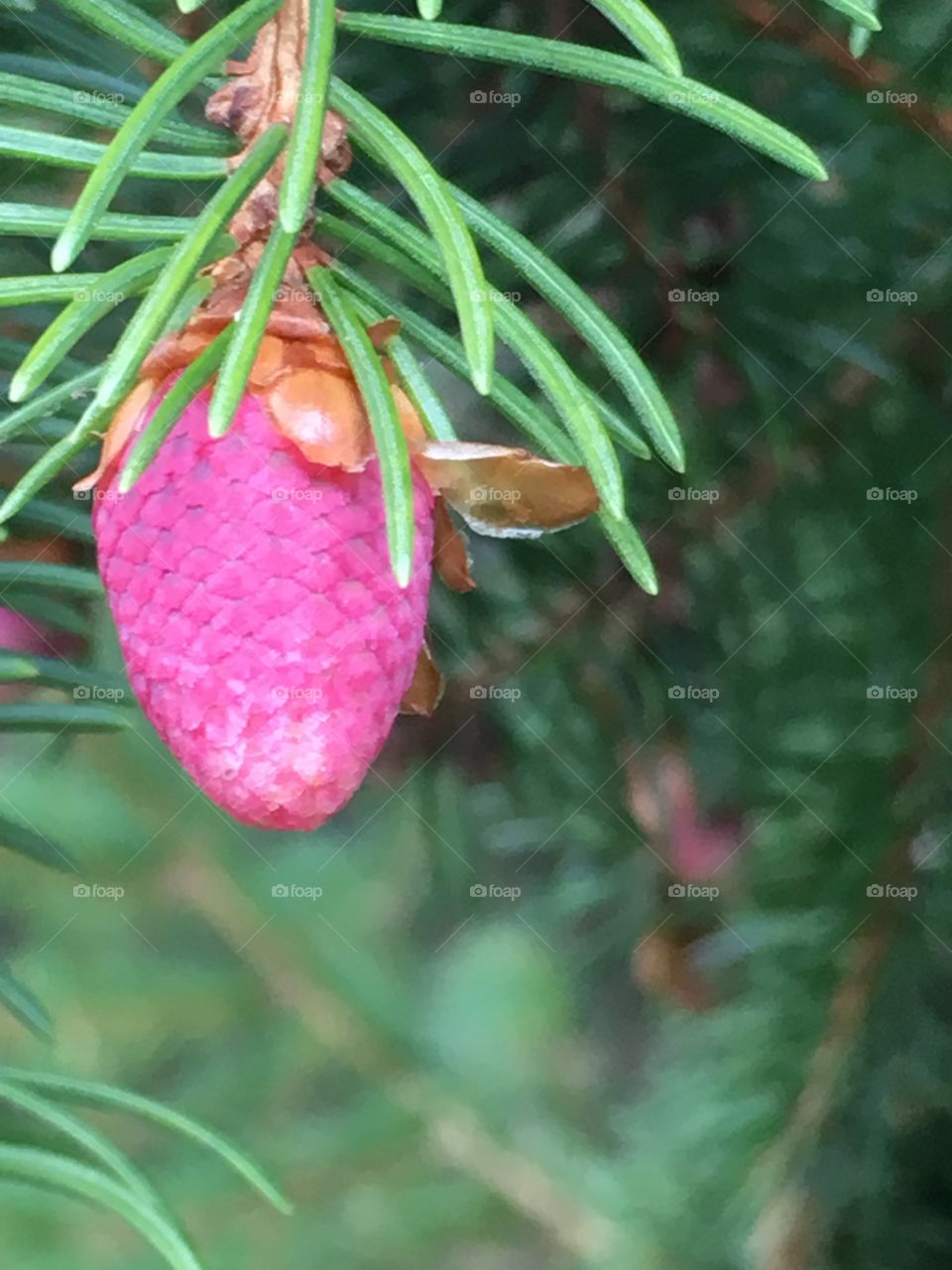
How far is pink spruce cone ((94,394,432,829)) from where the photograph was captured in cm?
14

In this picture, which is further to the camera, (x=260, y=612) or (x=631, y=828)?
(x=631, y=828)

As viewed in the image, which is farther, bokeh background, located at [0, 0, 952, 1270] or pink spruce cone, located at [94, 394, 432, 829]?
bokeh background, located at [0, 0, 952, 1270]

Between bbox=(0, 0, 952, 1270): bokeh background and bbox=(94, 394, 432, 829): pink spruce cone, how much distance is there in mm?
103

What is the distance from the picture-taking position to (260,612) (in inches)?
5.5

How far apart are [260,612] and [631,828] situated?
0.65ft

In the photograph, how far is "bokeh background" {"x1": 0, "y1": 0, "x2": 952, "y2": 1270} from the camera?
250 millimetres

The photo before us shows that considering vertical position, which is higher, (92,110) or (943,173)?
(943,173)

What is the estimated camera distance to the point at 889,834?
0.27 metres

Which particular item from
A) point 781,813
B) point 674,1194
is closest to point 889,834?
point 781,813

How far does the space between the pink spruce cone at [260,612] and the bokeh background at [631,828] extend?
0.10 metres

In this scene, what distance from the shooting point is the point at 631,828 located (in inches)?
12.4

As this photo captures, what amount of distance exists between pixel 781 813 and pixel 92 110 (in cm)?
22

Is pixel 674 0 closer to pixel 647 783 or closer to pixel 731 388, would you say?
pixel 731 388

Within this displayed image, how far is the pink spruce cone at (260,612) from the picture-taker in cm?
14
